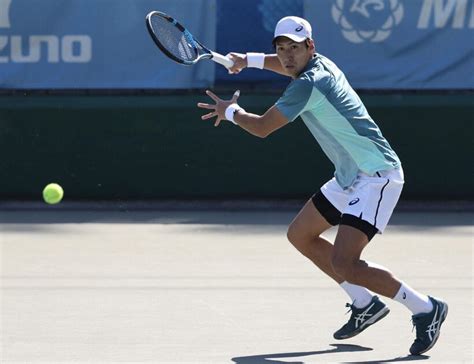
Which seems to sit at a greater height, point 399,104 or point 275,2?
point 275,2

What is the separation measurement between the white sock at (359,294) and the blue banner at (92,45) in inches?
200

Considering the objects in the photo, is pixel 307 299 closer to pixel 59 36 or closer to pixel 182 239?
pixel 182 239

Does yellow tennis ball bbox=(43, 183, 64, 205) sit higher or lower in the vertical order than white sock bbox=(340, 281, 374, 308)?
lower

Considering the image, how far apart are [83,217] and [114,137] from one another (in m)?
0.97

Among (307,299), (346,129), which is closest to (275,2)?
(307,299)

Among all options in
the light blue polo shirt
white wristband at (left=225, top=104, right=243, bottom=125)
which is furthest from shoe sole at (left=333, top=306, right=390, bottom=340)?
white wristband at (left=225, top=104, right=243, bottom=125)

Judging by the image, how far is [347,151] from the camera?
5816 millimetres

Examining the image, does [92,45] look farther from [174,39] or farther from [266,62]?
[266,62]

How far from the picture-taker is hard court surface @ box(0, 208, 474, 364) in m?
5.82

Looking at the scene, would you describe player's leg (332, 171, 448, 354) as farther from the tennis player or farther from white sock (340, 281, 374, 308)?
white sock (340, 281, 374, 308)

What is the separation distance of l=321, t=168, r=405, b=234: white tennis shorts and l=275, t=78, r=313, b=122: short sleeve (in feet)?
1.74

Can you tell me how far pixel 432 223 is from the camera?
10016 mm

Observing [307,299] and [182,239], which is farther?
[182,239]

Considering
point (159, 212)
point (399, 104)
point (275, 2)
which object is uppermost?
point (275, 2)
